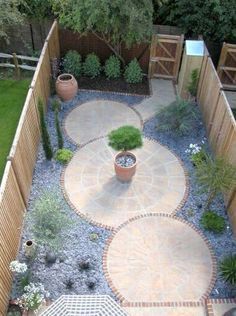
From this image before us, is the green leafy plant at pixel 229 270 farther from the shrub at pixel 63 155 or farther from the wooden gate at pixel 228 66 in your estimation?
the wooden gate at pixel 228 66

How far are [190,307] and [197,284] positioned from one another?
71 cm

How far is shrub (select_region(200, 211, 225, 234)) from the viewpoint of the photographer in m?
10.3

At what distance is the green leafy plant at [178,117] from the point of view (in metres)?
13.2

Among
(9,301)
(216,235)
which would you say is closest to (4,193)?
(9,301)

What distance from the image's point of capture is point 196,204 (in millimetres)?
11148

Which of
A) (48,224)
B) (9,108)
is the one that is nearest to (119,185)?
(48,224)

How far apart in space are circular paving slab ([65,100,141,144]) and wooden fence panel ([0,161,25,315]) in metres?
4.19

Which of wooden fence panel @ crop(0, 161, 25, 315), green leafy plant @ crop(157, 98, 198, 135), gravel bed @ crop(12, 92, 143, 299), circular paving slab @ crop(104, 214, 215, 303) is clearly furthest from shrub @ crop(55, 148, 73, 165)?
green leafy plant @ crop(157, 98, 198, 135)

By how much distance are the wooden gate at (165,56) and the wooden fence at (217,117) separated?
1.98 m

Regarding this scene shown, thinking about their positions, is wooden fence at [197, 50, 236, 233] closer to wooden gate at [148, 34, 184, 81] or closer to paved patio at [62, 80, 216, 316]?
paved patio at [62, 80, 216, 316]

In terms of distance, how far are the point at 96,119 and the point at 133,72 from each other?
3238 millimetres

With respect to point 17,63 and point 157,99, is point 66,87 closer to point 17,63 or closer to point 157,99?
point 17,63

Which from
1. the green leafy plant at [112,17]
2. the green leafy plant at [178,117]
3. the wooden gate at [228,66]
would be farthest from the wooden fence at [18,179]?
the wooden gate at [228,66]

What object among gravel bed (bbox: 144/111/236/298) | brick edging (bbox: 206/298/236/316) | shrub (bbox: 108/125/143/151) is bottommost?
brick edging (bbox: 206/298/236/316)
